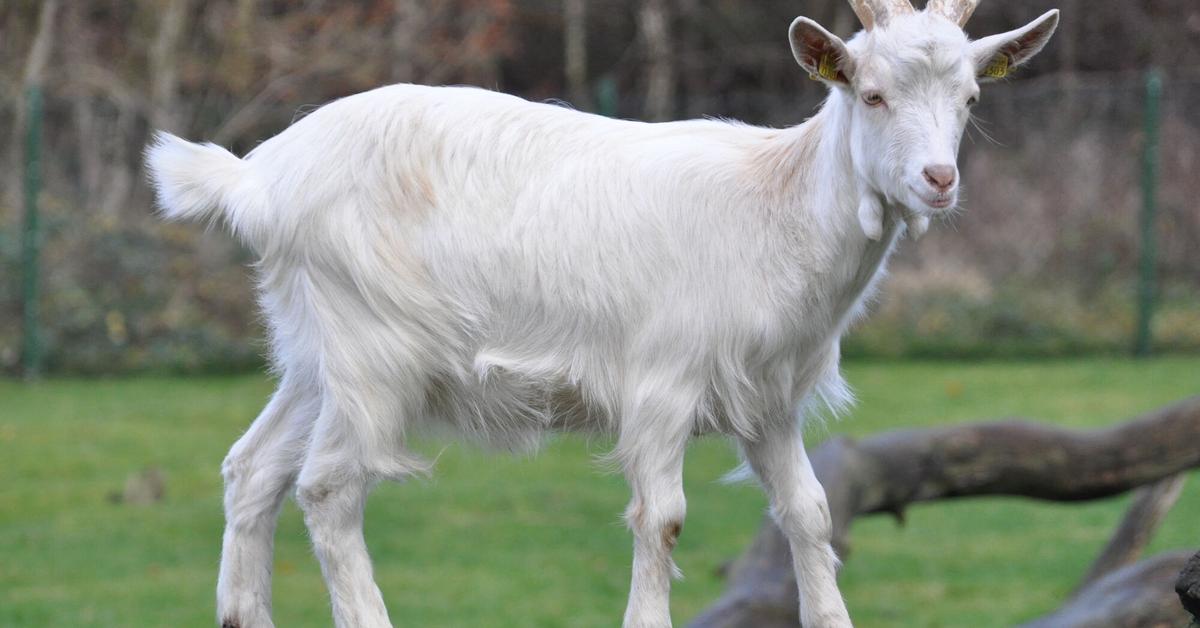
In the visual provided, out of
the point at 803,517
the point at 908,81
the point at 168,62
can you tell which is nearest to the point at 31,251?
the point at 168,62

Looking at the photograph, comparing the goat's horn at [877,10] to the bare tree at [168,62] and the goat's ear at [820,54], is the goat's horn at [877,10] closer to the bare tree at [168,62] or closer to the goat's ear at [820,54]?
the goat's ear at [820,54]

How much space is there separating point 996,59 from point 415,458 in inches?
75.0

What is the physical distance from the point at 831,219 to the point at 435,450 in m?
5.69

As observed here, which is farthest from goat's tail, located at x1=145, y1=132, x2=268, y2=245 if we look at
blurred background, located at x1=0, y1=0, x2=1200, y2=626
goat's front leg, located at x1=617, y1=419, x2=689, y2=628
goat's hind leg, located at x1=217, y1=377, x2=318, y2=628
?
blurred background, located at x1=0, y1=0, x2=1200, y2=626

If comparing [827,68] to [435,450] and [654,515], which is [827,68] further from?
[435,450]

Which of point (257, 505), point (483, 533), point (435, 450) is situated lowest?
point (483, 533)

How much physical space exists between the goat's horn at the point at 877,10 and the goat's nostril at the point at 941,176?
0.45 metres

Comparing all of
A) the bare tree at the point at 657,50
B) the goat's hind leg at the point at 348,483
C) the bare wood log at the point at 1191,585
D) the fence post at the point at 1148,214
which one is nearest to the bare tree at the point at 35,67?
the bare tree at the point at 657,50

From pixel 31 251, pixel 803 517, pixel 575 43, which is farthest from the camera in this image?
pixel 575 43

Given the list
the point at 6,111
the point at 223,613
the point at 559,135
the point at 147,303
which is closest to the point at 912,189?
the point at 559,135

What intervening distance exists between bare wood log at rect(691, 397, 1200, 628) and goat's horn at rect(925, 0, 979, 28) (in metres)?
3.20

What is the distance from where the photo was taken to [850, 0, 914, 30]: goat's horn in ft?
13.0

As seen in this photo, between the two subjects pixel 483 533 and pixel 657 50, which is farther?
pixel 657 50

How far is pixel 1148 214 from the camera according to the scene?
1501 cm
